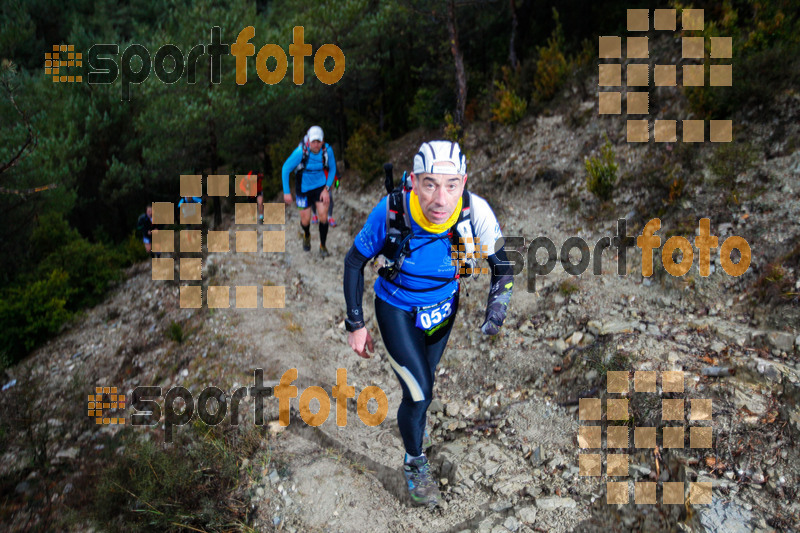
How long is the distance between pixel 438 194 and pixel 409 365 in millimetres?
1368

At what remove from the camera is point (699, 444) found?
Answer: 379 centimetres

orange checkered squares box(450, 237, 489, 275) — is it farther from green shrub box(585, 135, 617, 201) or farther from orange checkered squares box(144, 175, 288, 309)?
green shrub box(585, 135, 617, 201)

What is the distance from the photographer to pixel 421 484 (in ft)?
13.1

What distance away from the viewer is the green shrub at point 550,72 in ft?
38.4

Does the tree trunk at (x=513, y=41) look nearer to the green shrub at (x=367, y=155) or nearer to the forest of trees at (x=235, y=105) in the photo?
the forest of trees at (x=235, y=105)

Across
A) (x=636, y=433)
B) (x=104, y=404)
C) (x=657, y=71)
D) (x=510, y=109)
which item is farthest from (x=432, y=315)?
(x=510, y=109)

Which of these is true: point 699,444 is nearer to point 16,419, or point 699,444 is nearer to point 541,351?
point 541,351

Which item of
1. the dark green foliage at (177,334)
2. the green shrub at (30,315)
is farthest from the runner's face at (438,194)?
the green shrub at (30,315)

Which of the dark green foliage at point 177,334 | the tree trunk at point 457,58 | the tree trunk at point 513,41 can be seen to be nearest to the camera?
the dark green foliage at point 177,334

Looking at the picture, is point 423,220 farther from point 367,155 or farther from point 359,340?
point 367,155

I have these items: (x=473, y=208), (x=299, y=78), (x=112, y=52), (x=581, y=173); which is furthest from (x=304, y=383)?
(x=112, y=52)

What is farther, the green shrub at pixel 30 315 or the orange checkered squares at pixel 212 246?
the green shrub at pixel 30 315

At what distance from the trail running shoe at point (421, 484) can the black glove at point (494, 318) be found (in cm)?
129

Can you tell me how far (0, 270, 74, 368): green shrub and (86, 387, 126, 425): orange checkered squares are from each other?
5154mm
